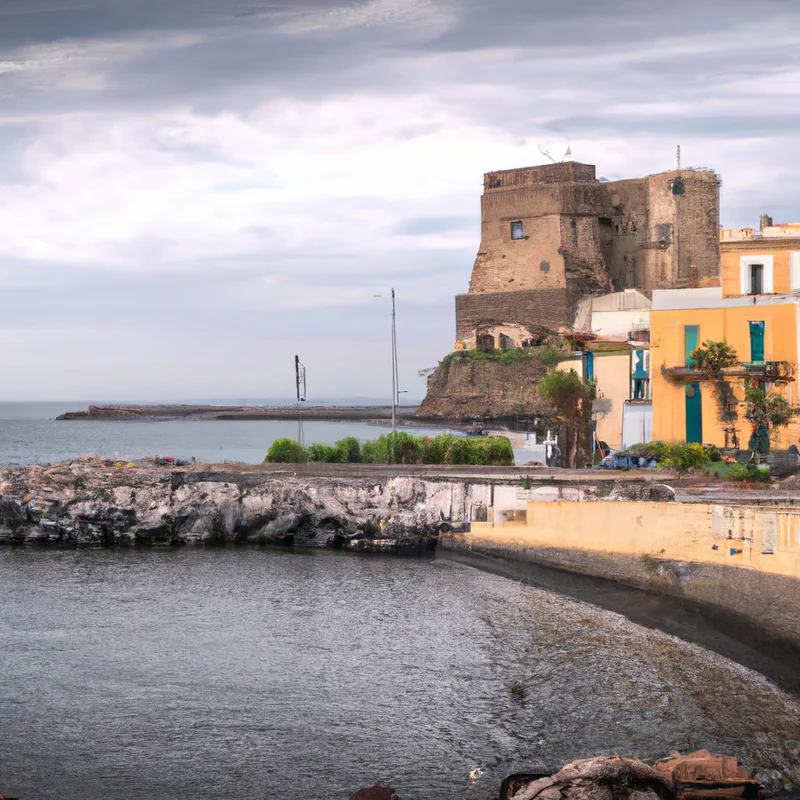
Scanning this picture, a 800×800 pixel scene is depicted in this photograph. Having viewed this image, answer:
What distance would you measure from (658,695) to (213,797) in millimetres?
6329

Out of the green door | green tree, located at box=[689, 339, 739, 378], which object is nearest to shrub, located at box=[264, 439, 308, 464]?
the green door

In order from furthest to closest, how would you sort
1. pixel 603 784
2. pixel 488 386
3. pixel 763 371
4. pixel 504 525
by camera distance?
pixel 488 386
pixel 763 371
pixel 504 525
pixel 603 784

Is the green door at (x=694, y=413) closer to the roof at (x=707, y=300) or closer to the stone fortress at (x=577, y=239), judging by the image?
the roof at (x=707, y=300)

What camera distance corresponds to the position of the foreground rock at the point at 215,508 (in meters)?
28.6

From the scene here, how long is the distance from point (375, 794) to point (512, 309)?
61.7m

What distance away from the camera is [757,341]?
28.9 meters

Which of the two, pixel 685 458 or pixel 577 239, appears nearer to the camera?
pixel 685 458

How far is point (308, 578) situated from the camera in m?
24.1

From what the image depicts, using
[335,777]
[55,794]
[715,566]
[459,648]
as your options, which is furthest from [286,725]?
[715,566]

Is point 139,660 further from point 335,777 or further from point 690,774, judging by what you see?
point 690,774

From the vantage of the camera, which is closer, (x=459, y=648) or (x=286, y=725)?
(x=286, y=725)

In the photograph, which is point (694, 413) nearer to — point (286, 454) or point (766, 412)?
point (766, 412)

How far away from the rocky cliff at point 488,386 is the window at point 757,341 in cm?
3827

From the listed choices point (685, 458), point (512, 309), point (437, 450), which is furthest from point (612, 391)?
point (512, 309)
